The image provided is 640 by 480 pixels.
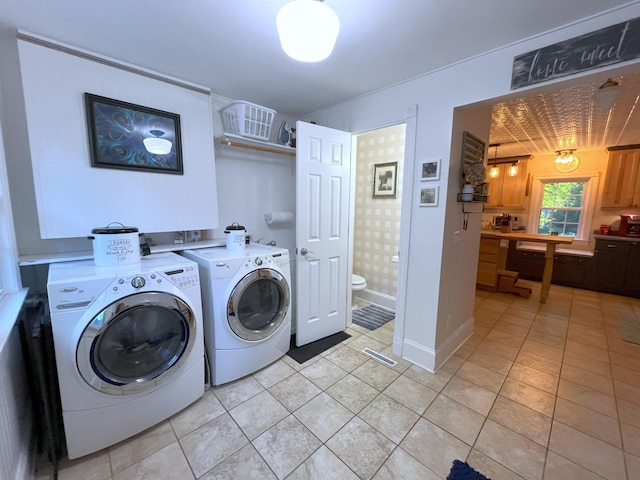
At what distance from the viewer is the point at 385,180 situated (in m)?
3.28

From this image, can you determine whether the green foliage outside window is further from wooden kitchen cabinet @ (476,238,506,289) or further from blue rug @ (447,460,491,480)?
blue rug @ (447,460,491,480)

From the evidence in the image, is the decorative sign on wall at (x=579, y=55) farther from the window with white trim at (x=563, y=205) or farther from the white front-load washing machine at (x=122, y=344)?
the window with white trim at (x=563, y=205)

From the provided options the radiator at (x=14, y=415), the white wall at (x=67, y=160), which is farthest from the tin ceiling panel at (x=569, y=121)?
the radiator at (x=14, y=415)

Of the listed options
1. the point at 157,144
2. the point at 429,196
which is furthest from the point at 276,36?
the point at 429,196

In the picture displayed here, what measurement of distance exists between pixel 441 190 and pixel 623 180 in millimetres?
4220

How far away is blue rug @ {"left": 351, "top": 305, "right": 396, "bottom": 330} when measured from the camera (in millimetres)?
2947

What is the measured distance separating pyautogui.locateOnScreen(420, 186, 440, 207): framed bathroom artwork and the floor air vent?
1350 millimetres

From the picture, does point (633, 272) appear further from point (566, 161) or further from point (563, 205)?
point (566, 161)

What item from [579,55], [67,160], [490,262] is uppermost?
[579,55]

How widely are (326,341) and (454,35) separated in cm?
253

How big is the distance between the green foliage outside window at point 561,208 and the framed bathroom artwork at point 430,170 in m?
4.29

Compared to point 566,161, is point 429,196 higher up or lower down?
lower down

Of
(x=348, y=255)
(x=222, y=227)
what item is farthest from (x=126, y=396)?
(x=348, y=255)

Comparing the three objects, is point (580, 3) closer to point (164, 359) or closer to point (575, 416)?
point (575, 416)
